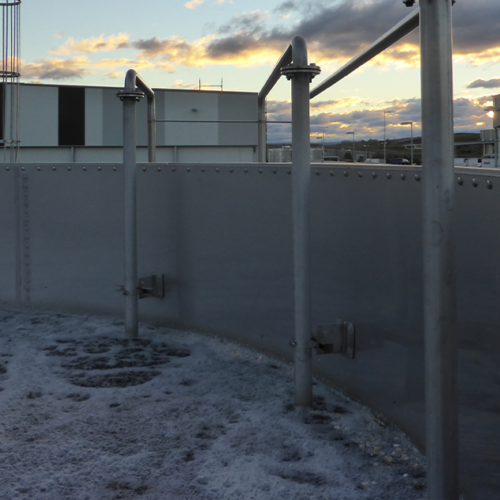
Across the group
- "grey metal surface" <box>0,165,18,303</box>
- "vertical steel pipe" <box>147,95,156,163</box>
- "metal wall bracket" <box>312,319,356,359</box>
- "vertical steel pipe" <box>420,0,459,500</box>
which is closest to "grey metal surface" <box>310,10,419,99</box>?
"vertical steel pipe" <box>420,0,459,500</box>

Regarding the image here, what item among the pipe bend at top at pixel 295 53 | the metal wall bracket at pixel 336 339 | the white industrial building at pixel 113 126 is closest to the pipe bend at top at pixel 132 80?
the pipe bend at top at pixel 295 53

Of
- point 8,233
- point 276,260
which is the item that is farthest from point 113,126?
point 276,260

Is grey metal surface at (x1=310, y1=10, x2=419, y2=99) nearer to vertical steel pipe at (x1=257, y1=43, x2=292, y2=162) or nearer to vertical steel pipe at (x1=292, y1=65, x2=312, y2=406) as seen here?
vertical steel pipe at (x1=292, y1=65, x2=312, y2=406)

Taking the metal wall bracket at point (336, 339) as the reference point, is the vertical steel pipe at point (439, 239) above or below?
above

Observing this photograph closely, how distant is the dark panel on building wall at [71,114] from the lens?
20281 mm

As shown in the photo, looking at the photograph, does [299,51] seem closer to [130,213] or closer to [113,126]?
[130,213]

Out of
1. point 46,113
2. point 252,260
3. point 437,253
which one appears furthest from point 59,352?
point 46,113

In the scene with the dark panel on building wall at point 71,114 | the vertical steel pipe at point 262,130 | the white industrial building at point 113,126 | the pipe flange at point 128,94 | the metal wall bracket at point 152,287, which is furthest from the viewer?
the dark panel on building wall at point 71,114

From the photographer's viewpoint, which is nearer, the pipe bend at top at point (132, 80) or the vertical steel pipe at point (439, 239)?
the vertical steel pipe at point (439, 239)

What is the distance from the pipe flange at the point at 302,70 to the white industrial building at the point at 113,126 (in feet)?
58.2

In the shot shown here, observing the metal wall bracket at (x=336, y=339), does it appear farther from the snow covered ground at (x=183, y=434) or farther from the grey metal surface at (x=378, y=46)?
the grey metal surface at (x=378, y=46)

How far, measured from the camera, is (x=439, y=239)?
1156mm

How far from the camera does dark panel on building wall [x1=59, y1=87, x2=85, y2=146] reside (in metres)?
20.3

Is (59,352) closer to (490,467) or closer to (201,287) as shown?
(201,287)
